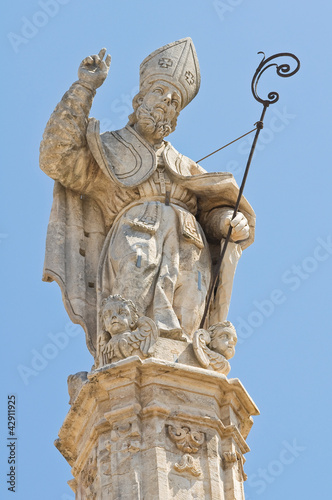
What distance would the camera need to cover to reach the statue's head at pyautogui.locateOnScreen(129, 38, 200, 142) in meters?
14.1

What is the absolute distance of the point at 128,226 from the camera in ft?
44.3

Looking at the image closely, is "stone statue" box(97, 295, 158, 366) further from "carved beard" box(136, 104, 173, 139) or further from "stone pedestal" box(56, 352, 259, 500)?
"carved beard" box(136, 104, 173, 139)

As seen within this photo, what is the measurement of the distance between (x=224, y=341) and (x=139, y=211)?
1594 millimetres

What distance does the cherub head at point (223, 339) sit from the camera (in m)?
12.8

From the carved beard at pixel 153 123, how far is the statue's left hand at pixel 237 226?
3.29ft

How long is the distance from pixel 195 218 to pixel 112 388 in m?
2.38

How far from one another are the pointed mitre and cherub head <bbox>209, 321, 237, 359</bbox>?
98.8 inches

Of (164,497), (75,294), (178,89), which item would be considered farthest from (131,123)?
(164,497)

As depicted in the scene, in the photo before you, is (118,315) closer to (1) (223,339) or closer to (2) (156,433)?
(1) (223,339)

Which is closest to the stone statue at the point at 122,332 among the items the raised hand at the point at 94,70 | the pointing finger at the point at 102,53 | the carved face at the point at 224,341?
the carved face at the point at 224,341

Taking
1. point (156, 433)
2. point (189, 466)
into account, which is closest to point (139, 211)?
point (156, 433)

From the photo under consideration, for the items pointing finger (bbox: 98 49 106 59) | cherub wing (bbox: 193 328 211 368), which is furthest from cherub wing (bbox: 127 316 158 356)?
pointing finger (bbox: 98 49 106 59)

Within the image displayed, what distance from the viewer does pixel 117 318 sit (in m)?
12.5

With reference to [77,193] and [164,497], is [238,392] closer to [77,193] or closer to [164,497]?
[164,497]
